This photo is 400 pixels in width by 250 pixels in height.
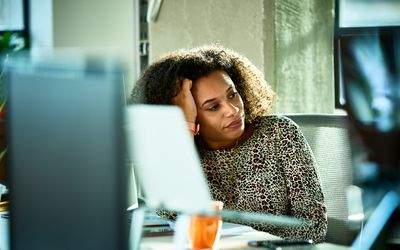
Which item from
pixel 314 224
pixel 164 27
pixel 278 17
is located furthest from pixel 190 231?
pixel 164 27

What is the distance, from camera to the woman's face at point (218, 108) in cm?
139

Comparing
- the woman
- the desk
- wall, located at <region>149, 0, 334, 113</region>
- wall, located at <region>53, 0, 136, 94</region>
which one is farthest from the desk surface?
wall, located at <region>53, 0, 136, 94</region>

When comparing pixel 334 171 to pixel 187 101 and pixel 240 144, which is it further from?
pixel 187 101

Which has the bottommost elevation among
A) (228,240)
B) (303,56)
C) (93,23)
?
(228,240)

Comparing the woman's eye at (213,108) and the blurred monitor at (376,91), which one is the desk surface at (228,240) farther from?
the blurred monitor at (376,91)

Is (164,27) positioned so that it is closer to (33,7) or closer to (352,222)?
(352,222)

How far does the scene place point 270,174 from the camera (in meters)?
1.48

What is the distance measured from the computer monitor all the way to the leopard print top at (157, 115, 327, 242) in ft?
2.86

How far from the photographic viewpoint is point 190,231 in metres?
0.92

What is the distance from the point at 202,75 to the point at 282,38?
2.47ft

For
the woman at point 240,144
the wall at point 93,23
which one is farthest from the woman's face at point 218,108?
the wall at point 93,23

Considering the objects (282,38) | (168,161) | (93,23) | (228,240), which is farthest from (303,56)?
(168,161)

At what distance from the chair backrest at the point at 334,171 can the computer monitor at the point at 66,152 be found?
0.92 m

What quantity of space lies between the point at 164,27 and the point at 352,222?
1445 millimetres
